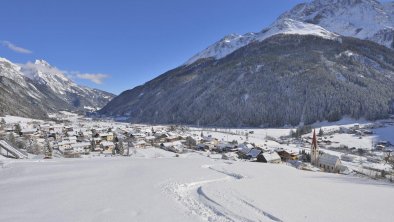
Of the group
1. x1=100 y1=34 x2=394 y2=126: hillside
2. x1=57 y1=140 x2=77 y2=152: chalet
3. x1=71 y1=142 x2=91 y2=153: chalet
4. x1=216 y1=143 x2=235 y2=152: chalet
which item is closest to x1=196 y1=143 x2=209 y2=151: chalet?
x1=216 y1=143 x2=235 y2=152: chalet

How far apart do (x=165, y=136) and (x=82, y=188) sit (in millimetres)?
81447

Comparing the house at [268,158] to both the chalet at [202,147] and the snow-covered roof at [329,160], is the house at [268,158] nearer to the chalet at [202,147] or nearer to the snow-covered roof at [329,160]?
the snow-covered roof at [329,160]

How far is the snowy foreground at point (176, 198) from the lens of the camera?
470 inches

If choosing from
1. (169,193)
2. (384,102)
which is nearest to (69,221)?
(169,193)

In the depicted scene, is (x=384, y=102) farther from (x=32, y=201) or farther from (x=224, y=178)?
(x=32, y=201)

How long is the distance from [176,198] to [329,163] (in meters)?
44.3

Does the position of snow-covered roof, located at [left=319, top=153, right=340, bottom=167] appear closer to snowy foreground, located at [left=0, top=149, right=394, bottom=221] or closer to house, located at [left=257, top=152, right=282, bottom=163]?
house, located at [left=257, top=152, right=282, bottom=163]

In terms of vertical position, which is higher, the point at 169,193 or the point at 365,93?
the point at 365,93

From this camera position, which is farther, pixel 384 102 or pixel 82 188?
pixel 384 102

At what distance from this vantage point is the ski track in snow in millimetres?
11727

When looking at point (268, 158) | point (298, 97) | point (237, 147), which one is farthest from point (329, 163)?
point (298, 97)

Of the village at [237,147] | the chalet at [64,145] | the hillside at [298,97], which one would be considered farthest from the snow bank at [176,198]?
the hillside at [298,97]

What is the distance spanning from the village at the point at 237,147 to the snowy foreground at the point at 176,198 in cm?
1777

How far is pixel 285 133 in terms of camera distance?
13600 centimetres
